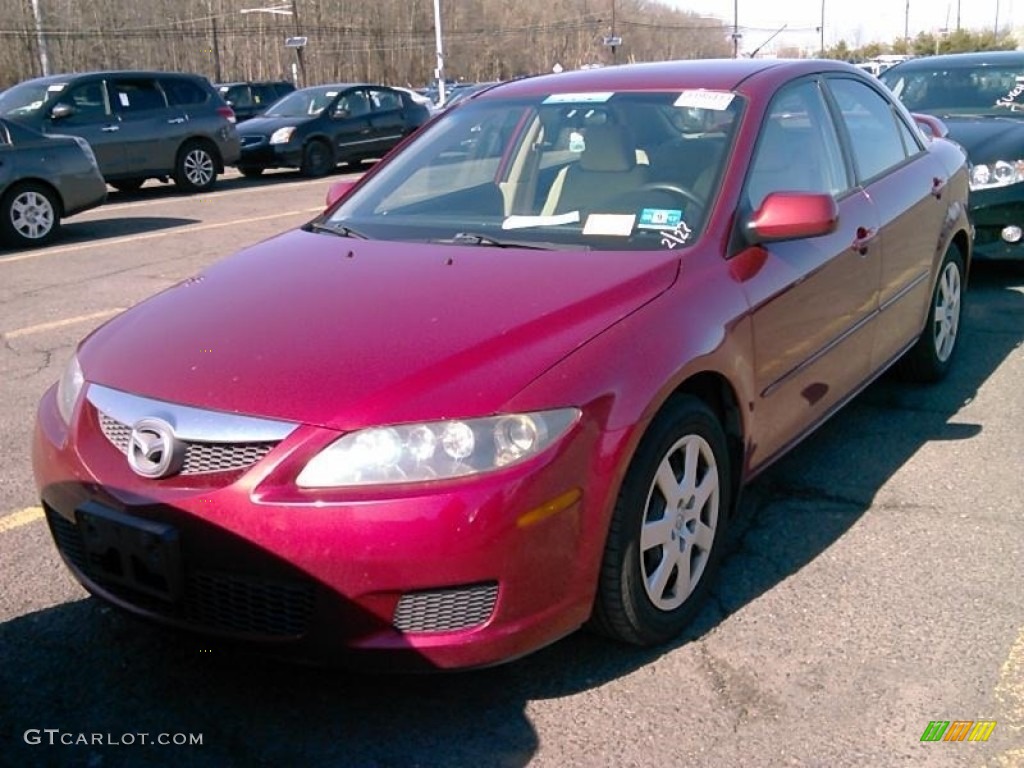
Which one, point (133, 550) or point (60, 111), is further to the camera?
point (60, 111)

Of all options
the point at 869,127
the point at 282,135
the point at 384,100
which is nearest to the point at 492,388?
the point at 869,127

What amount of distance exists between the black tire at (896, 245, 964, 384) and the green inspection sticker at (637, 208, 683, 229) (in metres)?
2.21

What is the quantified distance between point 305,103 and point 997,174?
14440 millimetres

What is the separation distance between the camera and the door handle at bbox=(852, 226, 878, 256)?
417cm

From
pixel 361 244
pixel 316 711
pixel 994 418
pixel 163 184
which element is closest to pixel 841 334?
pixel 994 418

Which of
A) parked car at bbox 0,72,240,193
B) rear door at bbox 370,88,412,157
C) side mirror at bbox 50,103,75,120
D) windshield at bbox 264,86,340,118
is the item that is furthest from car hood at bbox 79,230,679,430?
rear door at bbox 370,88,412,157

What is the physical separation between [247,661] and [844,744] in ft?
5.23

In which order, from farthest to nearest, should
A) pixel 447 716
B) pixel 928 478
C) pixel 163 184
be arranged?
pixel 163 184, pixel 928 478, pixel 447 716

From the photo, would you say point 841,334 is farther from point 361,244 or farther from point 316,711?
point 316,711

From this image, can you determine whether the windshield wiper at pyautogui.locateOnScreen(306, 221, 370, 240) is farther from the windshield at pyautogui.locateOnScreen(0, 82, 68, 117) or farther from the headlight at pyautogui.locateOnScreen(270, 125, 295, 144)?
the headlight at pyautogui.locateOnScreen(270, 125, 295, 144)

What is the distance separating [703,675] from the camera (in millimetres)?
2965

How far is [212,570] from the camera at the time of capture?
2.60m

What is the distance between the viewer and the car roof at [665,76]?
→ 4059 millimetres

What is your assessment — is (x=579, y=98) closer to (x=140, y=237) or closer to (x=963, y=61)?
(x=963, y=61)
